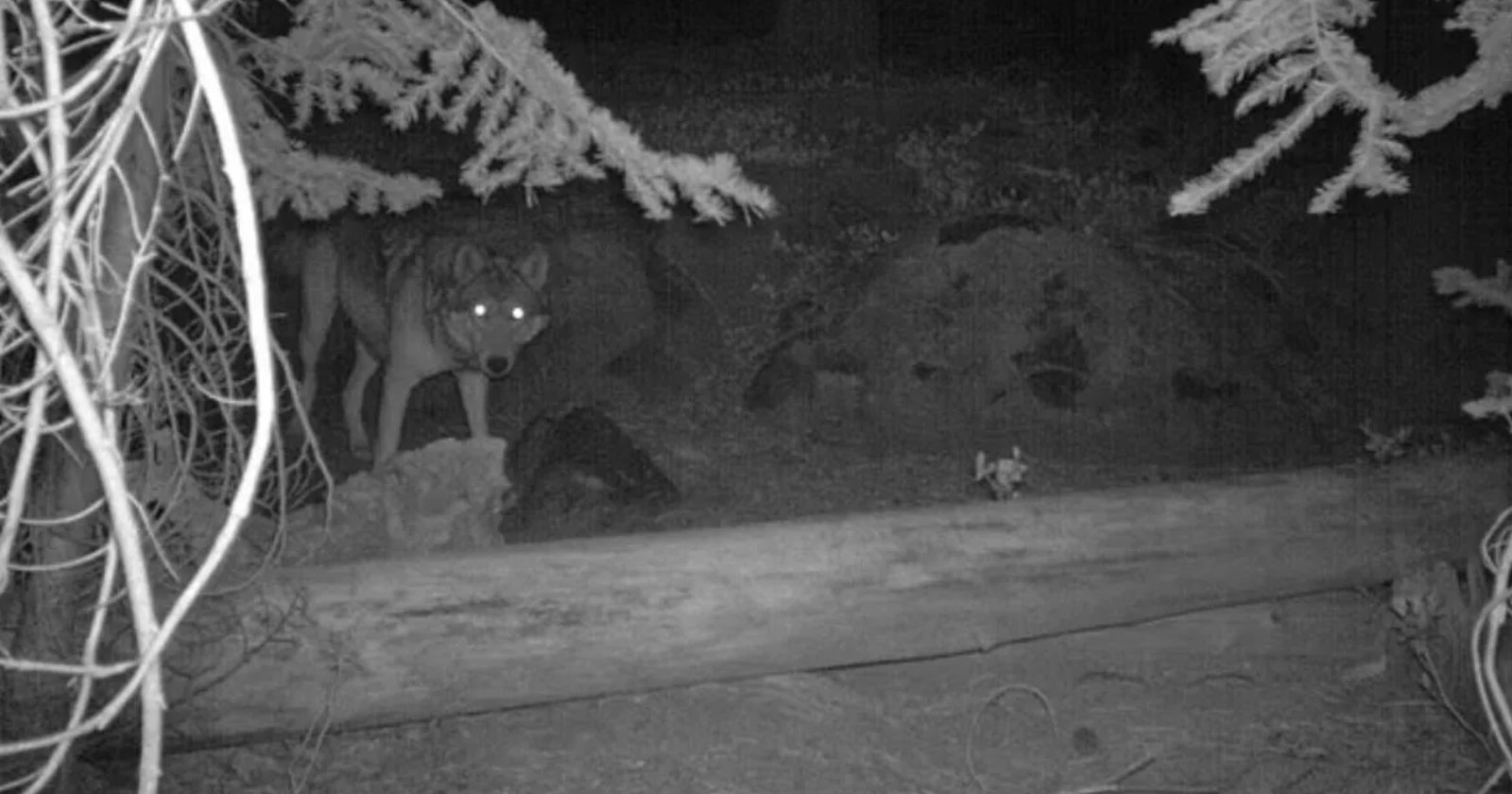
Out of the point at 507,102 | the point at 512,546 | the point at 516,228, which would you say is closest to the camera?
the point at 507,102

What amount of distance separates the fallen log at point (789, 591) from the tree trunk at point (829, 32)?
990cm

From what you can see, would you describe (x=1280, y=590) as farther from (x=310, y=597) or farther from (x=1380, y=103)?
(x=310, y=597)

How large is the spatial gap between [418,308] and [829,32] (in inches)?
308

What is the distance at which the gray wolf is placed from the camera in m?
8.70

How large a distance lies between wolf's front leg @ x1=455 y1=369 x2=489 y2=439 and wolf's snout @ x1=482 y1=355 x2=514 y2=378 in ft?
0.20

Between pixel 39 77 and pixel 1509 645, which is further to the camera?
pixel 1509 645

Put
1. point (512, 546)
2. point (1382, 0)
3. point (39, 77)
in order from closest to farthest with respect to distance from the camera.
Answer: point (39, 77)
point (512, 546)
point (1382, 0)

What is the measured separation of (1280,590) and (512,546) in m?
2.83

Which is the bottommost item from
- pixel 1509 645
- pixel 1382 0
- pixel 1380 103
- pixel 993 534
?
pixel 1509 645

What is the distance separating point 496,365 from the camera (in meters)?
8.79

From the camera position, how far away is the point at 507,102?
3.90 metres

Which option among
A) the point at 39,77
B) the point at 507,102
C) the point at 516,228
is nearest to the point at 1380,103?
the point at 507,102

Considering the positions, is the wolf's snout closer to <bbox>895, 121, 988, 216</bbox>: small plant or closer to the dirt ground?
the dirt ground

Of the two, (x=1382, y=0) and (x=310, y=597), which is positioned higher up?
(x=1382, y=0)
